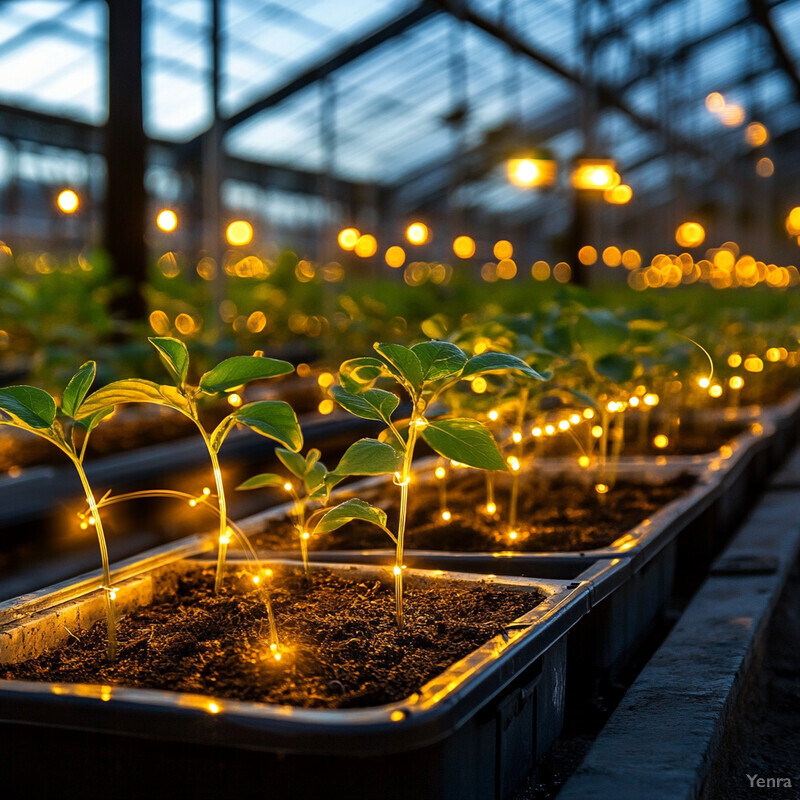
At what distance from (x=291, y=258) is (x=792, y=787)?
578 cm

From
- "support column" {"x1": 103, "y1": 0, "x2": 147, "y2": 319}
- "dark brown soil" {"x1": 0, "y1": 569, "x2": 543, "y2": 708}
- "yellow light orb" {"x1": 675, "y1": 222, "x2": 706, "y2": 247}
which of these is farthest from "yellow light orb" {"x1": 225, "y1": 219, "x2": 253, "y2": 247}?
"yellow light orb" {"x1": 675, "y1": 222, "x2": 706, "y2": 247}

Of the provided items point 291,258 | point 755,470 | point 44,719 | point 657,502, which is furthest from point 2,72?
point 44,719

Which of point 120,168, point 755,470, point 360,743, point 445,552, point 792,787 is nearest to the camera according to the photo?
point 360,743

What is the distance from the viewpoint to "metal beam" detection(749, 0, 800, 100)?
15.1 m

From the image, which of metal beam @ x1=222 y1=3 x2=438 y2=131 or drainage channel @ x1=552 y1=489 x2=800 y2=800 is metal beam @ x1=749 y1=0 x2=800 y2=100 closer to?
metal beam @ x1=222 y1=3 x2=438 y2=131

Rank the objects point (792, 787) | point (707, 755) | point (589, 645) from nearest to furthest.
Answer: point (707, 755) → point (792, 787) → point (589, 645)

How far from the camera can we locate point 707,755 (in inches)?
59.8

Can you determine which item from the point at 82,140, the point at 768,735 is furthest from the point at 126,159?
the point at 82,140

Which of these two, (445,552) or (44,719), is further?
(445,552)

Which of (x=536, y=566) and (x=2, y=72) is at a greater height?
→ (x=2, y=72)

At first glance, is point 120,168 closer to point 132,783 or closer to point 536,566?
point 536,566

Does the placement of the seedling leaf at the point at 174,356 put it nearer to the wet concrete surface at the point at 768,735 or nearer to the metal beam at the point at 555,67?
the wet concrete surface at the point at 768,735

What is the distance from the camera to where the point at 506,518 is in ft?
8.40

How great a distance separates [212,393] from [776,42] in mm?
18869
